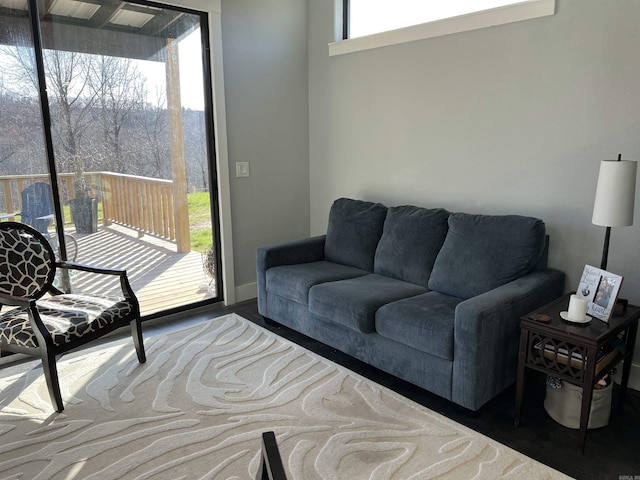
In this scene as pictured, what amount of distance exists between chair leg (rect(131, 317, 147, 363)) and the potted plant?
0.86 meters

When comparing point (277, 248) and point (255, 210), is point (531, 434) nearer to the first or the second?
point (277, 248)

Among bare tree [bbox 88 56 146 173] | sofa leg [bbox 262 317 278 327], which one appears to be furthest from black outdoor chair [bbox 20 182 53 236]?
sofa leg [bbox 262 317 278 327]

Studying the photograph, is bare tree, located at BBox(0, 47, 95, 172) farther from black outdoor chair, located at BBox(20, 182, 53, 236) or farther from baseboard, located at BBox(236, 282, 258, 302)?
baseboard, located at BBox(236, 282, 258, 302)

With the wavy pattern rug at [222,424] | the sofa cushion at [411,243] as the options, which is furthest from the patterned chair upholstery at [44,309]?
the sofa cushion at [411,243]

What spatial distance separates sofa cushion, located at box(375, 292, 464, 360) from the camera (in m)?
2.32

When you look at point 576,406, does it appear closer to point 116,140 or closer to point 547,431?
point 547,431

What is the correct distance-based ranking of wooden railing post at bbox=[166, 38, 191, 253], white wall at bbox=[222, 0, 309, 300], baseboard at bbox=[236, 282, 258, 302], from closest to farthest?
1. wooden railing post at bbox=[166, 38, 191, 253]
2. white wall at bbox=[222, 0, 309, 300]
3. baseboard at bbox=[236, 282, 258, 302]

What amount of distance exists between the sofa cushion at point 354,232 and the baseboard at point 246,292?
0.84 metres

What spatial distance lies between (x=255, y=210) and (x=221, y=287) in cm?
73

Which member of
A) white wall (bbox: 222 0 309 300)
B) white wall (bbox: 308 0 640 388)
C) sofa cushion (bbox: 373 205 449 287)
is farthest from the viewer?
white wall (bbox: 222 0 309 300)

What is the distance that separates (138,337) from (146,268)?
2.92 ft

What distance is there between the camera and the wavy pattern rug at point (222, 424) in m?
1.97

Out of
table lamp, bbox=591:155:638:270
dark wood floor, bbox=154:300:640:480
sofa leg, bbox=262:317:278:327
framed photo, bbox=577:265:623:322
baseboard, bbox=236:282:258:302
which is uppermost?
table lamp, bbox=591:155:638:270

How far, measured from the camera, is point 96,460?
2027 millimetres
